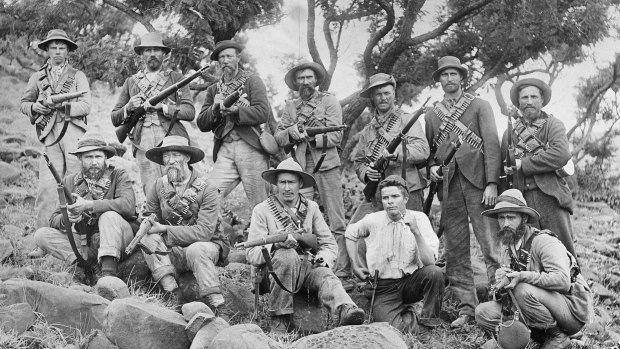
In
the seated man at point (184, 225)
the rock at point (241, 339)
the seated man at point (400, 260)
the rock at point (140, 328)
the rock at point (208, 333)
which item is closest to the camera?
the rock at point (241, 339)

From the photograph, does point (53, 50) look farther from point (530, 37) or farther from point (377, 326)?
point (530, 37)

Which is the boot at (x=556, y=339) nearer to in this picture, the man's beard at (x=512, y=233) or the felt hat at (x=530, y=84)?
the man's beard at (x=512, y=233)

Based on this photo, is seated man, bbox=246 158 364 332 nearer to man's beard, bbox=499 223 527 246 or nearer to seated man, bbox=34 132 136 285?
seated man, bbox=34 132 136 285

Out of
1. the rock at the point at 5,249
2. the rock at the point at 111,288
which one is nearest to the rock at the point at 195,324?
the rock at the point at 111,288

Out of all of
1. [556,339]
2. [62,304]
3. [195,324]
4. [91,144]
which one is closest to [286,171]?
[195,324]

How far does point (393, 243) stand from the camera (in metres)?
7.48

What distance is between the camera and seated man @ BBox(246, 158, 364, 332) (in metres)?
6.94

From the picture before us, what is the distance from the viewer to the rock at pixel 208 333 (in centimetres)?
612

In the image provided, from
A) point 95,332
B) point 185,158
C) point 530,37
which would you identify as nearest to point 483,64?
point 530,37

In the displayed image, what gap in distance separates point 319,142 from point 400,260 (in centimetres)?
180

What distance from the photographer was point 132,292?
7340 mm

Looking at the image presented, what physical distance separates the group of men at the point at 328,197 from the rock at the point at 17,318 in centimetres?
106

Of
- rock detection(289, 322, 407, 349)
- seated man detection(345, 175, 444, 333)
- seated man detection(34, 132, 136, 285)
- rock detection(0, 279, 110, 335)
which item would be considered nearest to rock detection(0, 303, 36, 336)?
rock detection(0, 279, 110, 335)

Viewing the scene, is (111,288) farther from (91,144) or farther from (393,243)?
(393,243)
